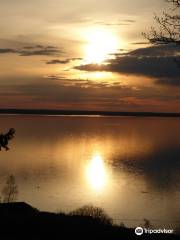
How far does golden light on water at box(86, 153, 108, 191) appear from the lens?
270 feet

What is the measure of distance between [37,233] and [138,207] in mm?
47932

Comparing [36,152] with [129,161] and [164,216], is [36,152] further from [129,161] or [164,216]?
[164,216]

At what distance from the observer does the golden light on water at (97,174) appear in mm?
82156

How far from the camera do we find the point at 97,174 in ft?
310

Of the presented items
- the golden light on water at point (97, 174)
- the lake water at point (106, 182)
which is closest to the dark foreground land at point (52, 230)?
the lake water at point (106, 182)

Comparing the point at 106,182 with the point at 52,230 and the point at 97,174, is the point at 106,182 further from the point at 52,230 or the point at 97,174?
the point at 52,230

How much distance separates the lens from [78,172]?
3760 inches

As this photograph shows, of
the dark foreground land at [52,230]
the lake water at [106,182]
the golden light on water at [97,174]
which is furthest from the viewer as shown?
the golden light on water at [97,174]

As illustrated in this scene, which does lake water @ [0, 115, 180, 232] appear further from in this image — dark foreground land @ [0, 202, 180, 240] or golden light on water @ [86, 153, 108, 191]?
dark foreground land @ [0, 202, 180, 240]

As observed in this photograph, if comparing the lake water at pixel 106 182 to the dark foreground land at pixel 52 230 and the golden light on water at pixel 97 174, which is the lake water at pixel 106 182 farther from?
the dark foreground land at pixel 52 230

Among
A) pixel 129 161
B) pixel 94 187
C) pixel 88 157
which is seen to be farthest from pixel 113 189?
pixel 88 157

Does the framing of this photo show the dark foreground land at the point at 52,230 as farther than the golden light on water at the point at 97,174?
No

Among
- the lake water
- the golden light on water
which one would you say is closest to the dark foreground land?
the lake water

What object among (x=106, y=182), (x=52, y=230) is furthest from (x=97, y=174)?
(x=52, y=230)
